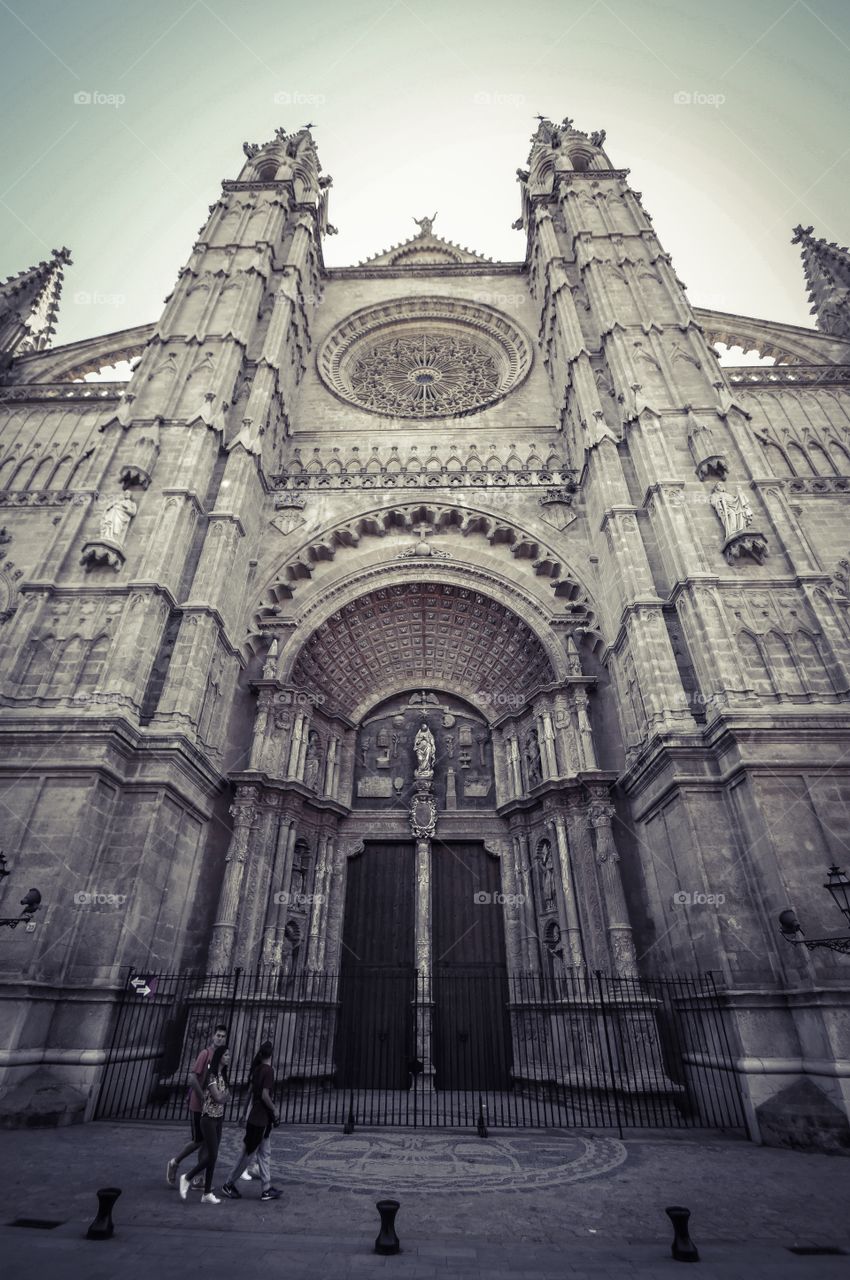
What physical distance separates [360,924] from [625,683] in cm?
736

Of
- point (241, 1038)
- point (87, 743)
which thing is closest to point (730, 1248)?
A: point (241, 1038)

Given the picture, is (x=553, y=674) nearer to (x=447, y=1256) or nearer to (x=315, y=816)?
(x=315, y=816)

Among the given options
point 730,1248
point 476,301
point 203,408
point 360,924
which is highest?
→ point 476,301

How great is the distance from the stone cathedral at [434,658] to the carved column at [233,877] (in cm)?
5

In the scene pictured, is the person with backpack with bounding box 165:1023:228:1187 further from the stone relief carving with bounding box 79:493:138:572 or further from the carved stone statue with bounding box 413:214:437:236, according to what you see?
the carved stone statue with bounding box 413:214:437:236

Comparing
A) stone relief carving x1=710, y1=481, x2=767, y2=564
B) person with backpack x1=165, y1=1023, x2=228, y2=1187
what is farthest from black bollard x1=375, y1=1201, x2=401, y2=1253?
stone relief carving x1=710, y1=481, x2=767, y2=564

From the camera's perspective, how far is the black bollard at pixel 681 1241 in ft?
13.0

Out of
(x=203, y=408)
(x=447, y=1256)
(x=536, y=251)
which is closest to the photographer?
(x=447, y=1256)

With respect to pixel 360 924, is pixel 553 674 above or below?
above

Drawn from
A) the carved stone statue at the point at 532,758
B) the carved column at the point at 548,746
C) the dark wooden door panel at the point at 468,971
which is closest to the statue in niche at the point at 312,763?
the dark wooden door panel at the point at 468,971

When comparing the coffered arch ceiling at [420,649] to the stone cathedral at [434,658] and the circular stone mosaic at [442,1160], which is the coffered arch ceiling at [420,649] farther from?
the circular stone mosaic at [442,1160]

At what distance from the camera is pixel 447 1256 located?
4.02m

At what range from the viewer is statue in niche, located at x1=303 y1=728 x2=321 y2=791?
13.3 meters

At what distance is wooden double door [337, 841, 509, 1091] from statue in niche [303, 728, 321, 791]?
6.31 feet
